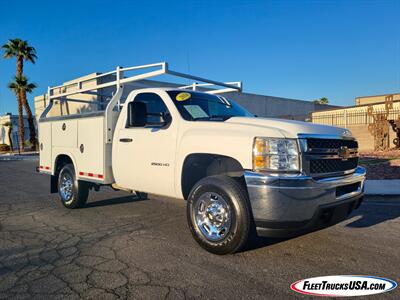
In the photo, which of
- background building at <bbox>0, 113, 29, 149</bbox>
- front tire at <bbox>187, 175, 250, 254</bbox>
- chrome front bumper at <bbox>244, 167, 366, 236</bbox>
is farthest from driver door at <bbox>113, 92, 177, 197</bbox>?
background building at <bbox>0, 113, 29, 149</bbox>

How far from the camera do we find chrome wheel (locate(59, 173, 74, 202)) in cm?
659

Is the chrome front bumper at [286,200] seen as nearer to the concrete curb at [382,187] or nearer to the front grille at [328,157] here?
the front grille at [328,157]

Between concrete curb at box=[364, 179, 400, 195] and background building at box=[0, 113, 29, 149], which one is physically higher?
background building at box=[0, 113, 29, 149]

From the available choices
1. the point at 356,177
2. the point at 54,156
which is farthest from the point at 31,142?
the point at 356,177

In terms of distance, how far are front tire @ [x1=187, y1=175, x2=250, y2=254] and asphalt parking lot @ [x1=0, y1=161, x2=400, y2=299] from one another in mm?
184

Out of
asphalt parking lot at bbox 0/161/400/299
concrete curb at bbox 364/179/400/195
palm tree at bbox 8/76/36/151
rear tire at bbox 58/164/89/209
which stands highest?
palm tree at bbox 8/76/36/151

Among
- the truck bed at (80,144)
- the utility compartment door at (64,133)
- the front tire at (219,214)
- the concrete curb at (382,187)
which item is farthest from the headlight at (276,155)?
the concrete curb at (382,187)

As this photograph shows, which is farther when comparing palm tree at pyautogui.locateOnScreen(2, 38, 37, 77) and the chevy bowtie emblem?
palm tree at pyautogui.locateOnScreen(2, 38, 37, 77)

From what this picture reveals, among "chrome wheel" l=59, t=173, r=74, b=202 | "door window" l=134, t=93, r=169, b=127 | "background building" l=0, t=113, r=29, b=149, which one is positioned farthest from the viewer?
"background building" l=0, t=113, r=29, b=149

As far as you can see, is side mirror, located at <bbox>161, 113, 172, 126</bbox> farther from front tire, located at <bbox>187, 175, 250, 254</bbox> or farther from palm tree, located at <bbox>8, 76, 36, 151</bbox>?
palm tree, located at <bbox>8, 76, 36, 151</bbox>

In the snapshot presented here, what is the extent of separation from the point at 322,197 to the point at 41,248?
352 centimetres

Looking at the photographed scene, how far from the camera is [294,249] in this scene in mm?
4207

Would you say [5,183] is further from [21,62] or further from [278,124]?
[21,62]

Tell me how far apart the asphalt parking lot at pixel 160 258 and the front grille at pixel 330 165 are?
102cm
